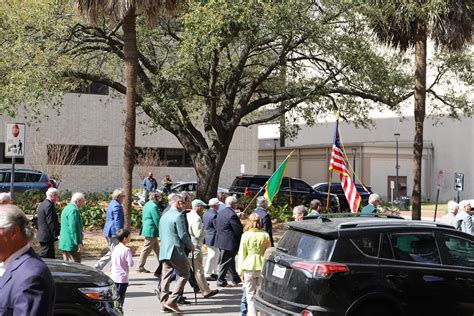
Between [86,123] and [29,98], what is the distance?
22.3m

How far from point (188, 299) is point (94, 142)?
3178 cm

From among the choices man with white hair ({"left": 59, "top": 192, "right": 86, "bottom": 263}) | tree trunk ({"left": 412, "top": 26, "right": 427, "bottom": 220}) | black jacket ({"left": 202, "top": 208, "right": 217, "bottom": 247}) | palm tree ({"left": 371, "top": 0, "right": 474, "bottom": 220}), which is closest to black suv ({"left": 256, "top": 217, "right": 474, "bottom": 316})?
man with white hair ({"left": 59, "top": 192, "right": 86, "bottom": 263})

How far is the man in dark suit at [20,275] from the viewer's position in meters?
3.73

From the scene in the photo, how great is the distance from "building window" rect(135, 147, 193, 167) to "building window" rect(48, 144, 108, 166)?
213 centimetres

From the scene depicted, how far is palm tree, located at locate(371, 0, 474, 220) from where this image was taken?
65.9ft

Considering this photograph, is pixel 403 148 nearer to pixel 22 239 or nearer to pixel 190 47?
pixel 190 47

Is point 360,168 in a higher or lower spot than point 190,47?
Result: lower

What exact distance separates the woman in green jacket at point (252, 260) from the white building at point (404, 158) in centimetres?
4446

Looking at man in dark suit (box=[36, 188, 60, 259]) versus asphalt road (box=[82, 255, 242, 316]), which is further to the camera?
man in dark suit (box=[36, 188, 60, 259])

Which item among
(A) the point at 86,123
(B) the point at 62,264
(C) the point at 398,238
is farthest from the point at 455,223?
(A) the point at 86,123

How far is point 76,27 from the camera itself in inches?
851

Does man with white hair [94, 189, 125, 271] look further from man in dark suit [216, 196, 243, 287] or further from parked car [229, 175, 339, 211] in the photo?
parked car [229, 175, 339, 211]

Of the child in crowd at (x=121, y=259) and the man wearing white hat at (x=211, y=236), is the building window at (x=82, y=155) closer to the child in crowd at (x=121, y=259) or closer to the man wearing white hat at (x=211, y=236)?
the man wearing white hat at (x=211, y=236)

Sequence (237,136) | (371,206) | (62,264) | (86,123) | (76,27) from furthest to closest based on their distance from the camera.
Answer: (237,136) → (86,123) → (76,27) → (371,206) → (62,264)
